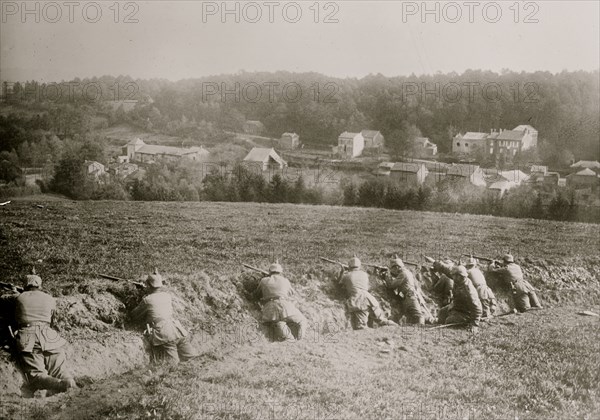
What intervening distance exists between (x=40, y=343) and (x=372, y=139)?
8.33 m

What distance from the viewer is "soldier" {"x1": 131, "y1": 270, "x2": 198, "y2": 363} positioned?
25.2ft

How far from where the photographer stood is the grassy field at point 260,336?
6.86 meters

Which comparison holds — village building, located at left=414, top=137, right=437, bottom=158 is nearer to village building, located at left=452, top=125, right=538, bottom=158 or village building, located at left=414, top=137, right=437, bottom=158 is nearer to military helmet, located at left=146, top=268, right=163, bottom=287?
village building, located at left=452, top=125, right=538, bottom=158

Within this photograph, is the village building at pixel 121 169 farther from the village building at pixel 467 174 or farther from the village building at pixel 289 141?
the village building at pixel 467 174

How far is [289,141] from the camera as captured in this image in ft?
40.2

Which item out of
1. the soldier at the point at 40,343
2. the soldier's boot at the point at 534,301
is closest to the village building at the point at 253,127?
the soldier at the point at 40,343

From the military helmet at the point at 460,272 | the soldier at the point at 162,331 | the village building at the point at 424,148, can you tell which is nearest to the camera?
the soldier at the point at 162,331

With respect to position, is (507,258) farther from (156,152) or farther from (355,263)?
(156,152)

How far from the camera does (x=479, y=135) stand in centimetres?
1369

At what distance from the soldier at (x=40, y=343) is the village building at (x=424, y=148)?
29.0 ft

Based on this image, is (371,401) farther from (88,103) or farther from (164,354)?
(88,103)

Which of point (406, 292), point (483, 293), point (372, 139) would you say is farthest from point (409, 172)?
point (406, 292)

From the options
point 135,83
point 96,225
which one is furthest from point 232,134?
point 96,225

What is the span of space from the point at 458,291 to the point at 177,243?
525 cm
